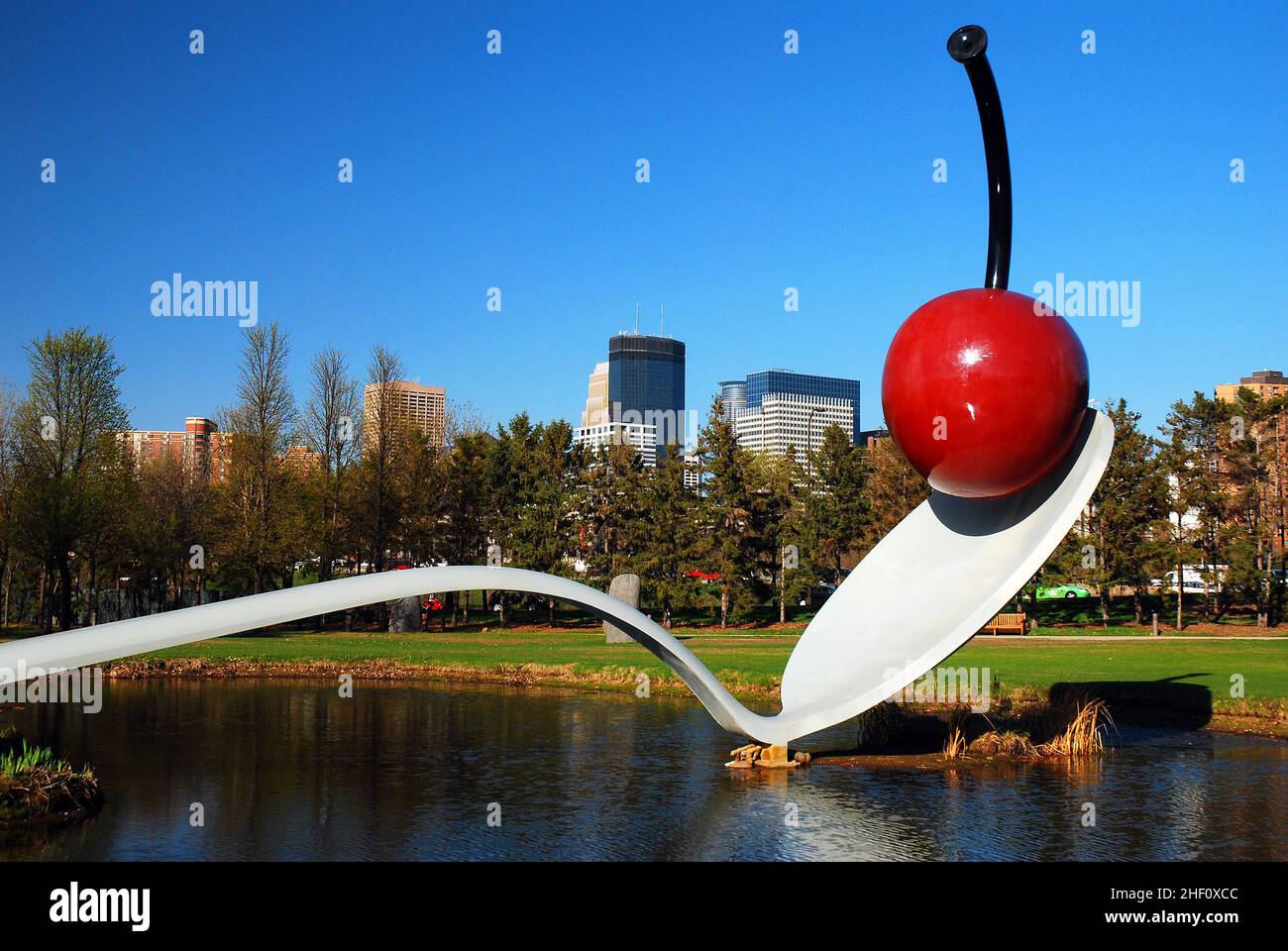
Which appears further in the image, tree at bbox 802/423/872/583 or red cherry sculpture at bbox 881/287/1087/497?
tree at bbox 802/423/872/583

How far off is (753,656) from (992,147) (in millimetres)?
15343

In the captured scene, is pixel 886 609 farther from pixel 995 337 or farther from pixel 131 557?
pixel 131 557

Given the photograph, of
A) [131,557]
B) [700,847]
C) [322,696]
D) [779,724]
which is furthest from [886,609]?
[131,557]

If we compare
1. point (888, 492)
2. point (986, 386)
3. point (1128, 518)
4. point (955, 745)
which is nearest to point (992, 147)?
point (986, 386)

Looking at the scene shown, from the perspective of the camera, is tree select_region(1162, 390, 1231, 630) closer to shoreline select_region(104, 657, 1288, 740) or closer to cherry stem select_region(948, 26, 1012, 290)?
shoreline select_region(104, 657, 1288, 740)

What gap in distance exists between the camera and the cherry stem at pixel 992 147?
12.5 meters

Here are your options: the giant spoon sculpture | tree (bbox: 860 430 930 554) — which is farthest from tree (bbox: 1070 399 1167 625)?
the giant spoon sculpture

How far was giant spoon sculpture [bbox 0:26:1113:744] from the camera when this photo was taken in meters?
11.3

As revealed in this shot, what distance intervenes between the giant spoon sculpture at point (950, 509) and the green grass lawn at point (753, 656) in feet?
22.2

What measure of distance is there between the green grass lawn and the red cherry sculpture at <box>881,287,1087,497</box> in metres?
8.51

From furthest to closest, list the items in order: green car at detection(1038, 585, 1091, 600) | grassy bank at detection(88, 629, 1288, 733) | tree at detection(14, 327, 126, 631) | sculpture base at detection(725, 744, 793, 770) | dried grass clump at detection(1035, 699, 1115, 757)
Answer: green car at detection(1038, 585, 1091, 600), tree at detection(14, 327, 126, 631), grassy bank at detection(88, 629, 1288, 733), dried grass clump at detection(1035, 699, 1115, 757), sculpture base at detection(725, 744, 793, 770)

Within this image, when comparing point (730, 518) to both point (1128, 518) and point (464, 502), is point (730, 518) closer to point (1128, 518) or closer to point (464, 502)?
point (464, 502)

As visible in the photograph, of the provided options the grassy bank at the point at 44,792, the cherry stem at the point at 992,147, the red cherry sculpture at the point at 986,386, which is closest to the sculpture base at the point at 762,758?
the red cherry sculpture at the point at 986,386

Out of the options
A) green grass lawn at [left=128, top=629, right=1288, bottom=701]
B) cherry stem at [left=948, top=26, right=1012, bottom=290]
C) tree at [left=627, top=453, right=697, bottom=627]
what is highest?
cherry stem at [left=948, top=26, right=1012, bottom=290]
